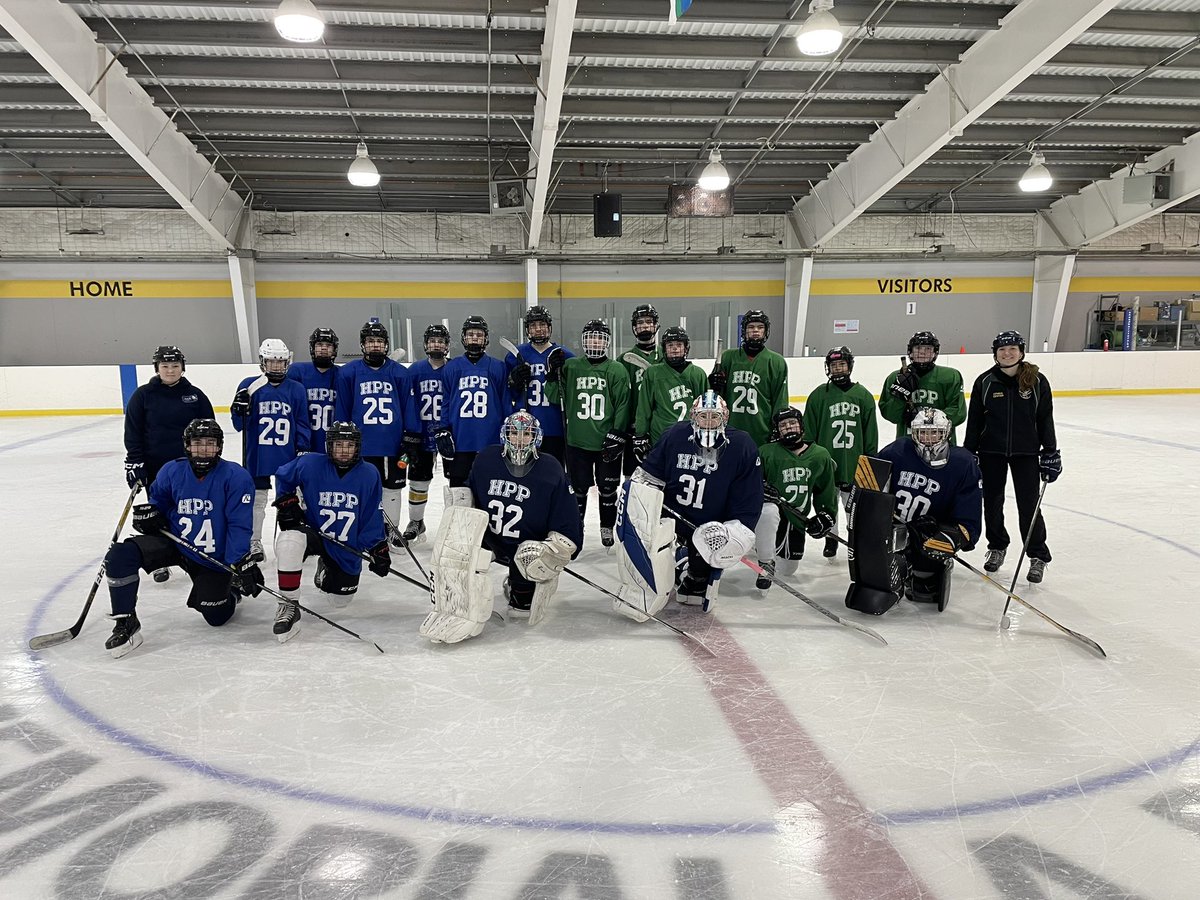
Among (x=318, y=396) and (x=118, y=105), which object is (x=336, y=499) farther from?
(x=118, y=105)

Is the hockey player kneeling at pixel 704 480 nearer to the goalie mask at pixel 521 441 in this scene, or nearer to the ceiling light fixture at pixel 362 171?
the goalie mask at pixel 521 441

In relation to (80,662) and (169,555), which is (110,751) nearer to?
(80,662)

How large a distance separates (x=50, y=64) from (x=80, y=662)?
6860 mm

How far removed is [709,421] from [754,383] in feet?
3.60

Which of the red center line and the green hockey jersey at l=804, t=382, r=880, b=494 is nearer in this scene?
the red center line

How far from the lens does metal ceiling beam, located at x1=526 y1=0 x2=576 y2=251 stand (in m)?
6.97

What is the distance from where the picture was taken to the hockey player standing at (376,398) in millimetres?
4611

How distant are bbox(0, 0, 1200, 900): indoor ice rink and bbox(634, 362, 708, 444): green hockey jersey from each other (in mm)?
226

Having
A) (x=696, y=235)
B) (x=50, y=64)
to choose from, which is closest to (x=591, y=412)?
(x=50, y=64)

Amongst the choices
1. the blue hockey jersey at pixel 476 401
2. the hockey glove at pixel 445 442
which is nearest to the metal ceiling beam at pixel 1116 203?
the blue hockey jersey at pixel 476 401

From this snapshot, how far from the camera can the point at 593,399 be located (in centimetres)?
462

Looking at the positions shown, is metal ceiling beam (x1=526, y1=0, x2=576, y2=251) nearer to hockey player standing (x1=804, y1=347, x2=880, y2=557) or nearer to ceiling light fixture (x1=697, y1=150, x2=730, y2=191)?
ceiling light fixture (x1=697, y1=150, x2=730, y2=191)

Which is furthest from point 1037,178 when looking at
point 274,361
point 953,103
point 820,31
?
point 274,361

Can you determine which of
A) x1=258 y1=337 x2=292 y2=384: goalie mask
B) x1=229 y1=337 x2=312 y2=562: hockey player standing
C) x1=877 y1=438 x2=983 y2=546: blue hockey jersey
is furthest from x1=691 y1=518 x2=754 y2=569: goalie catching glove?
x1=258 y1=337 x2=292 y2=384: goalie mask
